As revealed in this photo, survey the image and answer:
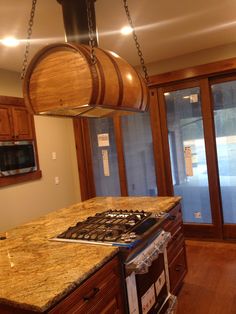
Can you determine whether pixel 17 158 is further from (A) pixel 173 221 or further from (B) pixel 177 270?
(B) pixel 177 270

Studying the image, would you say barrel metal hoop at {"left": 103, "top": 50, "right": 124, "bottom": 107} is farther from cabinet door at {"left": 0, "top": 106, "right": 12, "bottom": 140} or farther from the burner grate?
cabinet door at {"left": 0, "top": 106, "right": 12, "bottom": 140}

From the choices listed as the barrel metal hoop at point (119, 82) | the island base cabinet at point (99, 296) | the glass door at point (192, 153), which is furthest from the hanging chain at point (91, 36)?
the glass door at point (192, 153)

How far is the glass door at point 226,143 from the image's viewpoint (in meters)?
3.69

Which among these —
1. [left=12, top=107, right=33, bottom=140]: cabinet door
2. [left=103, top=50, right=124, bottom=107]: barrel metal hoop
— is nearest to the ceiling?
[left=12, top=107, right=33, bottom=140]: cabinet door

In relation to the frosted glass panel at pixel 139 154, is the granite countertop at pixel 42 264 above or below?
below

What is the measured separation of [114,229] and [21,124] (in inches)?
102

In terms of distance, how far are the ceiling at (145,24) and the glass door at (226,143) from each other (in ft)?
2.02

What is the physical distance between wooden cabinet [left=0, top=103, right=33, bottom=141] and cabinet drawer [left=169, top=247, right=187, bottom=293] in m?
2.50

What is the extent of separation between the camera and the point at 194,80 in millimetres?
3781

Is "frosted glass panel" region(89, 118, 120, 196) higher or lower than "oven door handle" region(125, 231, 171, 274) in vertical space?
higher

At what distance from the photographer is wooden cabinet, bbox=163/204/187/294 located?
2.31 meters

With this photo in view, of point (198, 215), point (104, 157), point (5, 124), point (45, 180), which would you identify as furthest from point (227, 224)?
point (5, 124)

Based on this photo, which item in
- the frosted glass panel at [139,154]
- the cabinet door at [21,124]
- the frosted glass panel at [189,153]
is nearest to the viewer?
the cabinet door at [21,124]

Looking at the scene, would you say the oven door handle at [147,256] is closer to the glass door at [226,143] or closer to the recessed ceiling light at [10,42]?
the glass door at [226,143]
